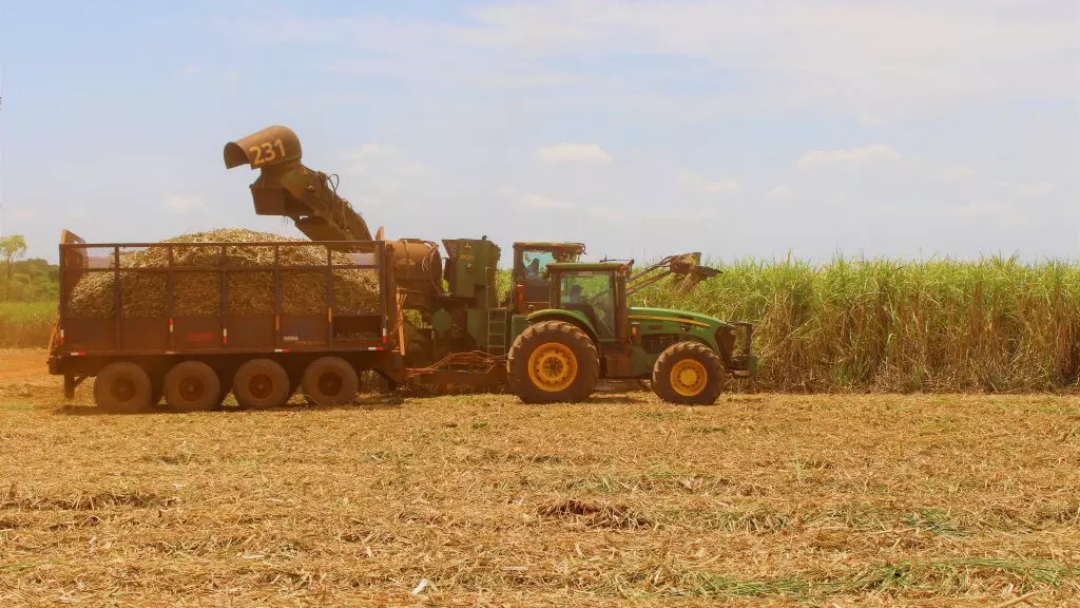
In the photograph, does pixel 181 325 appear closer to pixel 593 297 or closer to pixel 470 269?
pixel 470 269

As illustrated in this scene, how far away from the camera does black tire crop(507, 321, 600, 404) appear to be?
600 inches

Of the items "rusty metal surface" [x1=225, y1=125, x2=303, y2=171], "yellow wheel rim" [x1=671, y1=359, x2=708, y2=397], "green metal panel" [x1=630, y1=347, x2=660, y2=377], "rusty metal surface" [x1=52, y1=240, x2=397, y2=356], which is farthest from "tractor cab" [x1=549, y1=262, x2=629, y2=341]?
"rusty metal surface" [x1=225, y1=125, x2=303, y2=171]

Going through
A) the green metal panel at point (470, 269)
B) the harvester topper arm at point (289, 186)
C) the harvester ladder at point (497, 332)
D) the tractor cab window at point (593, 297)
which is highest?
the harvester topper arm at point (289, 186)

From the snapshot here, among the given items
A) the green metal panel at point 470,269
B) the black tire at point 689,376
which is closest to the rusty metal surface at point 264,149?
the green metal panel at point 470,269

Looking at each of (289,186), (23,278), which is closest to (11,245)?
(23,278)

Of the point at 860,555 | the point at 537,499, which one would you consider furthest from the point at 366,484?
the point at 860,555

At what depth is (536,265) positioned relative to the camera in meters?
17.6

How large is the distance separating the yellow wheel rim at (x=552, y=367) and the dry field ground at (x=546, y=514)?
9.13ft

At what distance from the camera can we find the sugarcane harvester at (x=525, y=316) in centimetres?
1530

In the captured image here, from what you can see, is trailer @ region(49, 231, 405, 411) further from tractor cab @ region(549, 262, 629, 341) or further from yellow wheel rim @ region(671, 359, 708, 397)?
yellow wheel rim @ region(671, 359, 708, 397)

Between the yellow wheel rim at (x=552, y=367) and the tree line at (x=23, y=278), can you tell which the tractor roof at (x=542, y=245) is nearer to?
the yellow wheel rim at (x=552, y=367)

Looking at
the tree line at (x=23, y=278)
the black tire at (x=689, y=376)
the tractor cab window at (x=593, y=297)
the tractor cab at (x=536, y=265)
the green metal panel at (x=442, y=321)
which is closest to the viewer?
the black tire at (x=689, y=376)

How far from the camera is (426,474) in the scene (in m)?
8.88

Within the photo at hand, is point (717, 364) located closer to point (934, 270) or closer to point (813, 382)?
point (813, 382)
